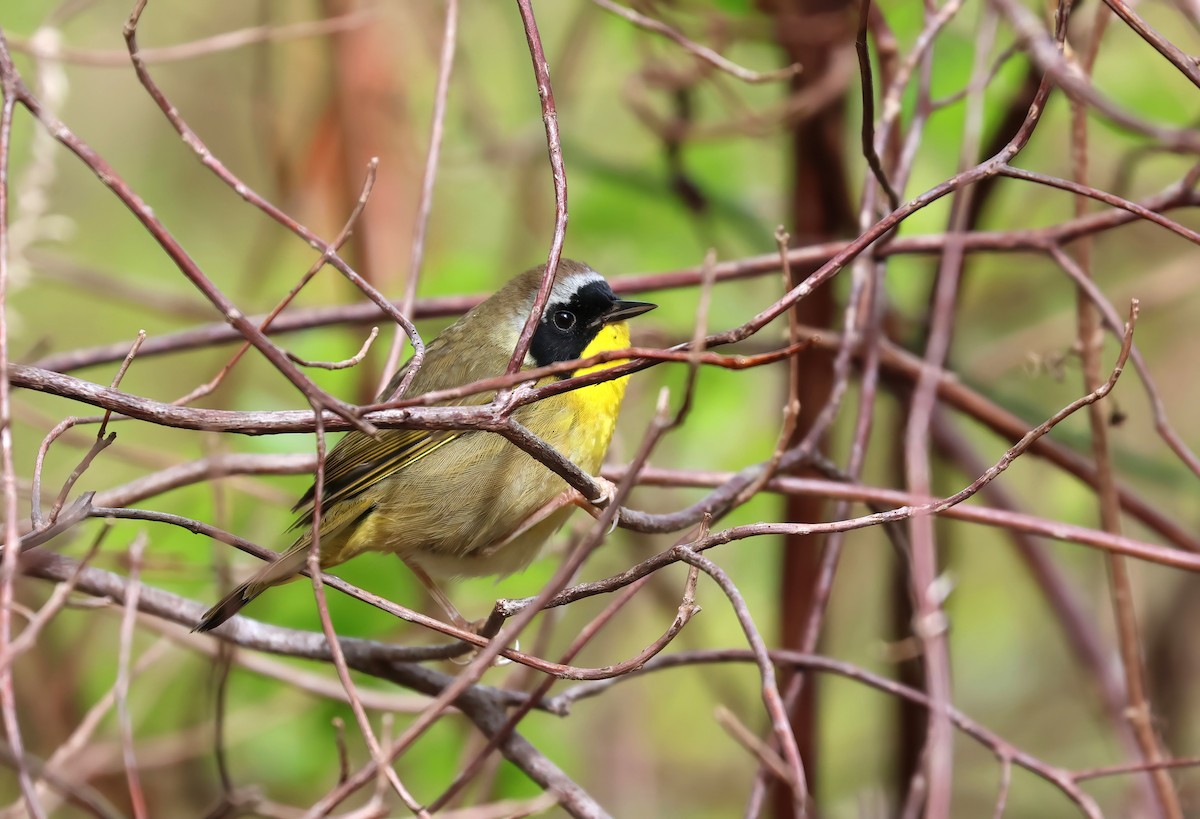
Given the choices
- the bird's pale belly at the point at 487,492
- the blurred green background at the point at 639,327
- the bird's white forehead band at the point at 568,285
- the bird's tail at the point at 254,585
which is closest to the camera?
the bird's tail at the point at 254,585

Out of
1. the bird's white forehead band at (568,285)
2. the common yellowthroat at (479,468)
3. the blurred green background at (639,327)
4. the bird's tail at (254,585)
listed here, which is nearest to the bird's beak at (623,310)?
the common yellowthroat at (479,468)

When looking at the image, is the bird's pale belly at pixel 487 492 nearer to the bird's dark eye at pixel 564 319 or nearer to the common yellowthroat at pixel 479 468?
the common yellowthroat at pixel 479 468

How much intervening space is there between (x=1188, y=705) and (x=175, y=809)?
3.49m

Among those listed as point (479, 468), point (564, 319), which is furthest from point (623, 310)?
point (479, 468)

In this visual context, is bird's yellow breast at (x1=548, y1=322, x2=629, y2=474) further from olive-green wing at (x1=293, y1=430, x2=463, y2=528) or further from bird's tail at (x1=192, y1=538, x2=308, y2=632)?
bird's tail at (x1=192, y1=538, x2=308, y2=632)

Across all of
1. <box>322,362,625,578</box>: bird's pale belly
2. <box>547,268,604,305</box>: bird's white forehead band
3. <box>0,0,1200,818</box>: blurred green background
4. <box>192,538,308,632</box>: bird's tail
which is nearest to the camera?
<box>192,538,308,632</box>: bird's tail

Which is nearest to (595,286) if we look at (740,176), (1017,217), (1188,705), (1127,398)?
(740,176)

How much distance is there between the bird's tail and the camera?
6.96 ft

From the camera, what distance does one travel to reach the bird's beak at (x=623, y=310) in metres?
2.87

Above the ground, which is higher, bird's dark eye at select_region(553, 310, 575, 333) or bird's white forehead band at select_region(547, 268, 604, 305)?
bird's white forehead band at select_region(547, 268, 604, 305)

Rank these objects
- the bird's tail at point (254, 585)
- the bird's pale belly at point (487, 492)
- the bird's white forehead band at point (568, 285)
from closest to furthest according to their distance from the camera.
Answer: the bird's tail at point (254, 585)
the bird's pale belly at point (487, 492)
the bird's white forehead band at point (568, 285)

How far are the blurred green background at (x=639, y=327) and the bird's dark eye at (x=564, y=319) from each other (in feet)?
0.93

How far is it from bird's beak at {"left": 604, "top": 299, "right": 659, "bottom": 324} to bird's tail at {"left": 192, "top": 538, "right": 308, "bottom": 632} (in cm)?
95

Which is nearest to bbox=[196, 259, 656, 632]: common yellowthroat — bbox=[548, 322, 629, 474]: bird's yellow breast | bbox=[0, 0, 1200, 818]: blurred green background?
bbox=[548, 322, 629, 474]: bird's yellow breast
